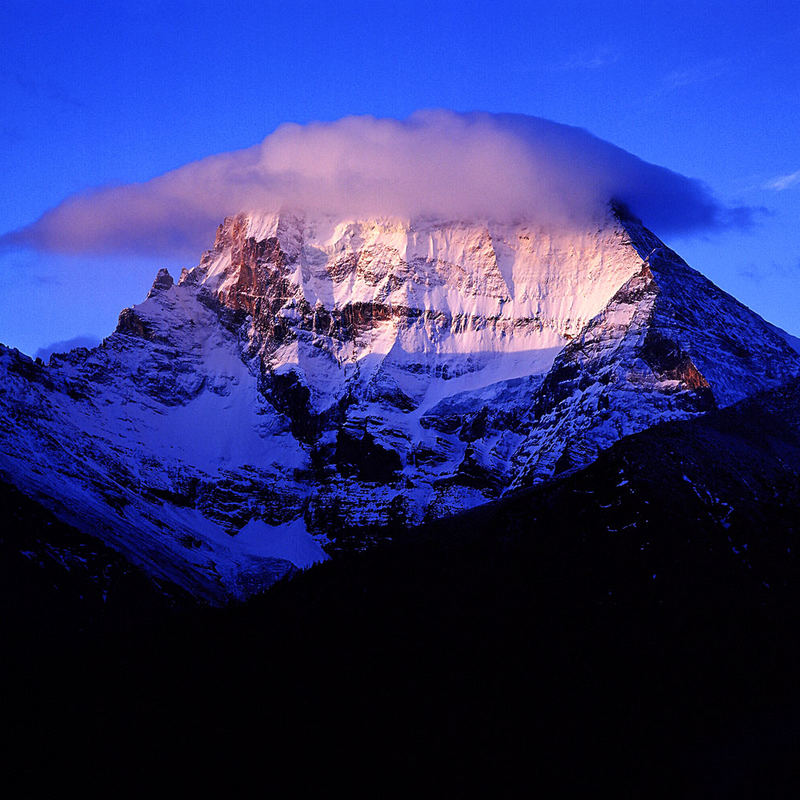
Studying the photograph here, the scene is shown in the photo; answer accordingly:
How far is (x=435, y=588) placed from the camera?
593 ft

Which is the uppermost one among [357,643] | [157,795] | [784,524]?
[784,524]

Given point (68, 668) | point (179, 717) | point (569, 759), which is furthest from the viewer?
point (68, 668)

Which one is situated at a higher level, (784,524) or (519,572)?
(784,524)

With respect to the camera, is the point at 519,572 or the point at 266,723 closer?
the point at 266,723

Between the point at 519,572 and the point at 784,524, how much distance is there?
121 ft

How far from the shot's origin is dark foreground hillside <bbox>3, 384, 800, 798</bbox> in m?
138

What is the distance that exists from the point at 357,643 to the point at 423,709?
22.6 m

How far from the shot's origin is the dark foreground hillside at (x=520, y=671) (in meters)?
138

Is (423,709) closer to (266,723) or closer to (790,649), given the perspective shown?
(266,723)

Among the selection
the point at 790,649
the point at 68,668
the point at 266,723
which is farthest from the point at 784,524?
the point at 68,668

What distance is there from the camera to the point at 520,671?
505 feet

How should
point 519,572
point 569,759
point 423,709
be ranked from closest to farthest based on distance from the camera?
point 569,759, point 423,709, point 519,572

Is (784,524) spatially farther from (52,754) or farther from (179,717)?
(52,754)

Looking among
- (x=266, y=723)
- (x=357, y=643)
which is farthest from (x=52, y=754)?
(x=357, y=643)
